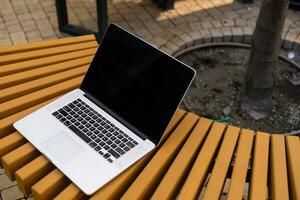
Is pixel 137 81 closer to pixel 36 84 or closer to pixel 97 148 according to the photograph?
pixel 97 148

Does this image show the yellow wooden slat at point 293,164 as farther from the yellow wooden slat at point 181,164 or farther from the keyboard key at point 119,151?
the keyboard key at point 119,151

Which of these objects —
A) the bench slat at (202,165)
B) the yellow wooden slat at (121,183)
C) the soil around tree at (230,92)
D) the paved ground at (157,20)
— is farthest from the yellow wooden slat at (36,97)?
the paved ground at (157,20)

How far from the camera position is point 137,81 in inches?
79.3

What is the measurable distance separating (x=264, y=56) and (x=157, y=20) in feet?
6.28

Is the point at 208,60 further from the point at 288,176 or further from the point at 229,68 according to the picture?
the point at 288,176

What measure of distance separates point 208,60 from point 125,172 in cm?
243

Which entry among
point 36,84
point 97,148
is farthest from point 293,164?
point 36,84

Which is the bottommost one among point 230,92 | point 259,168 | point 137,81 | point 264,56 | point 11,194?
point 11,194

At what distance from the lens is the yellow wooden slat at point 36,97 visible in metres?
2.08

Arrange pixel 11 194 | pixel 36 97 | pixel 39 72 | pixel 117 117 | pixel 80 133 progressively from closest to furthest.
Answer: pixel 80 133 → pixel 117 117 → pixel 36 97 → pixel 39 72 → pixel 11 194

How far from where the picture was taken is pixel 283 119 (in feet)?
11.0

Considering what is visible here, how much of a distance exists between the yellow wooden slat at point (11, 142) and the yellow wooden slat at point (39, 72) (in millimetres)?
468

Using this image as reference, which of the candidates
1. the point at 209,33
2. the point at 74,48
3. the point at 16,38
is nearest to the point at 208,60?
the point at 209,33

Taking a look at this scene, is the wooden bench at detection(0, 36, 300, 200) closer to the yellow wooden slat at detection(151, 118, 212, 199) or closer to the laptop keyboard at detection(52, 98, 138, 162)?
the yellow wooden slat at detection(151, 118, 212, 199)
